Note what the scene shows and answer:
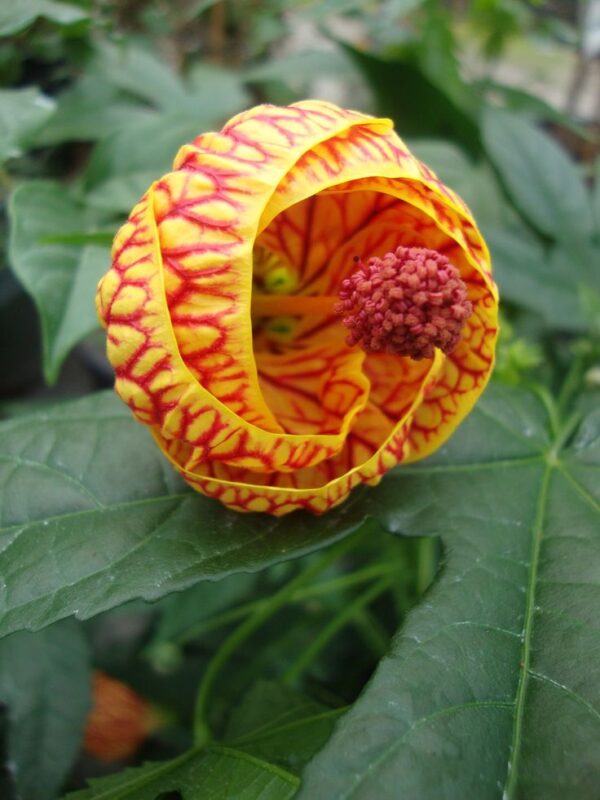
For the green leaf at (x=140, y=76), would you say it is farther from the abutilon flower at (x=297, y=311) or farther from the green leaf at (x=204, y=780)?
the green leaf at (x=204, y=780)

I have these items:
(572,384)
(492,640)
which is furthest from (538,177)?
(492,640)

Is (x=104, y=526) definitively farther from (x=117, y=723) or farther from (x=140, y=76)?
(x=140, y=76)

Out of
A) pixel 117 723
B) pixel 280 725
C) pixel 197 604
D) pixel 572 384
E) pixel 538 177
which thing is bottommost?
pixel 117 723

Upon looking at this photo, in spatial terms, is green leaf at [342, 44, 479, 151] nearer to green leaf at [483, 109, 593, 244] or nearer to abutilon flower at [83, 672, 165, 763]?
green leaf at [483, 109, 593, 244]

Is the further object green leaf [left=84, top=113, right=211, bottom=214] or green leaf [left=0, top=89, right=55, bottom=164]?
green leaf [left=84, top=113, right=211, bottom=214]

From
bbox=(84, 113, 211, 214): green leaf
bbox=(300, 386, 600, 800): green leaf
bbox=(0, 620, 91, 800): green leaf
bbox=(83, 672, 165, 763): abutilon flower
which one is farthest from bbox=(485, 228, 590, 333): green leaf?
bbox=(83, 672, 165, 763): abutilon flower
